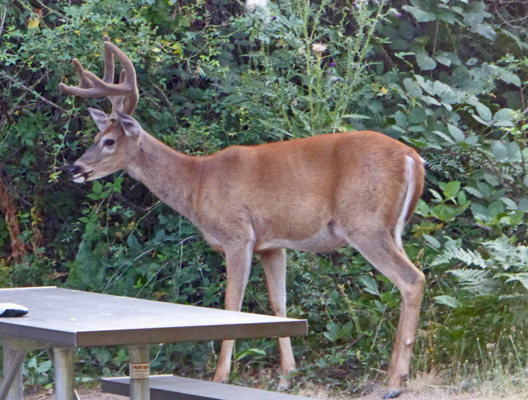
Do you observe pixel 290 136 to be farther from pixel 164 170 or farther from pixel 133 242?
pixel 133 242

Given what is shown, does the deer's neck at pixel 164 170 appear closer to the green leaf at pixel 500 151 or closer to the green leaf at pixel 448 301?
the green leaf at pixel 448 301

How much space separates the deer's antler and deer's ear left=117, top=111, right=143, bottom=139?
0.37 ft

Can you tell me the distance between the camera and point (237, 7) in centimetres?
832

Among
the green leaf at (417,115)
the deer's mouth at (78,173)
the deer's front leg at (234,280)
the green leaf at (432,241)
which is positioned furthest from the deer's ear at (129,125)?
the green leaf at (417,115)

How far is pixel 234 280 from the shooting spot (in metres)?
6.00

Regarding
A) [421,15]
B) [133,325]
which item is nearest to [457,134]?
[421,15]

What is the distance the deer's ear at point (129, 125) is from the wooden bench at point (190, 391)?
233 centimetres

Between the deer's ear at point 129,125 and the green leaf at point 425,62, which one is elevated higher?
the green leaf at point 425,62

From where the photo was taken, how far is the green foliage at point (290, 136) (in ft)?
20.5

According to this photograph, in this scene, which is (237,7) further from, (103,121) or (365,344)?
(365,344)

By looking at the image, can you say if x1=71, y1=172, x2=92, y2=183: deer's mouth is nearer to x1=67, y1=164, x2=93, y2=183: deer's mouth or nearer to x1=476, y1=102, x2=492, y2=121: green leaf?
x1=67, y1=164, x2=93, y2=183: deer's mouth

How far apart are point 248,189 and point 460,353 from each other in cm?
167

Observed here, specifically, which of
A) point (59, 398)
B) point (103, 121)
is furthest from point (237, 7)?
point (59, 398)

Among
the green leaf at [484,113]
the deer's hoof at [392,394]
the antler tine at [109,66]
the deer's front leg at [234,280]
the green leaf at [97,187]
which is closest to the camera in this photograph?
the deer's hoof at [392,394]
